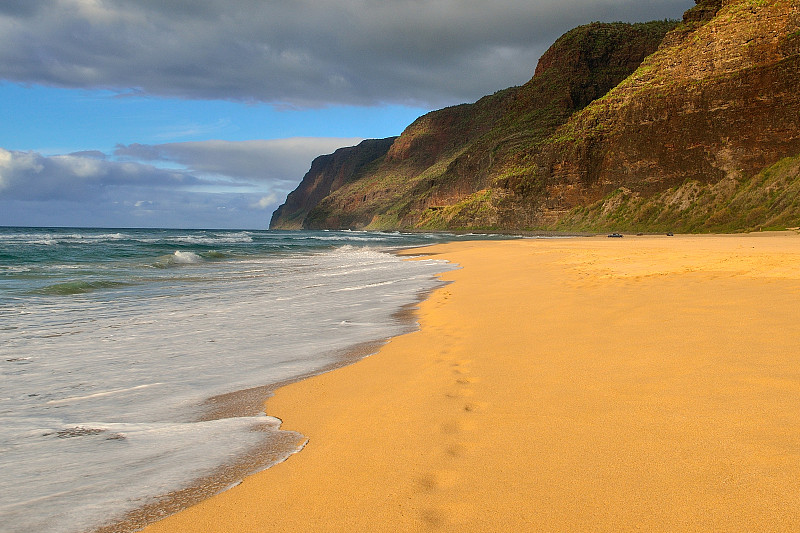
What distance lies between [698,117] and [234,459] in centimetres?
5774

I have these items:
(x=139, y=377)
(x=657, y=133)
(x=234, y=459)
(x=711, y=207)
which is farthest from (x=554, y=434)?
(x=657, y=133)

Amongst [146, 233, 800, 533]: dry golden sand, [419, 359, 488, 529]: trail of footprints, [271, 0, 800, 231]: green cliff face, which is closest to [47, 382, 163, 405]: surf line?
[146, 233, 800, 533]: dry golden sand

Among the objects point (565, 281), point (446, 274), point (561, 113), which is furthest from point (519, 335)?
point (561, 113)

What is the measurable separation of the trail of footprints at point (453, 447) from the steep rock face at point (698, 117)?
4422cm

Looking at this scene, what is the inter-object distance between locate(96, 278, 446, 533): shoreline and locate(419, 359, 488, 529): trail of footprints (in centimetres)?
90

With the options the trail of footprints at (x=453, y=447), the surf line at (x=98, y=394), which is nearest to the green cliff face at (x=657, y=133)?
the trail of footprints at (x=453, y=447)

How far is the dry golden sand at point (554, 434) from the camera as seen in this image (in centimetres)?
219

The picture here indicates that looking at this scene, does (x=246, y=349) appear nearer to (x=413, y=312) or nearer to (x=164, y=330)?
(x=164, y=330)

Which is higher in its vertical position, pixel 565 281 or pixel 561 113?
pixel 561 113

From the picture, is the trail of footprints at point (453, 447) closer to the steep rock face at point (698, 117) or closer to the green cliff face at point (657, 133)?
the green cliff face at point (657, 133)

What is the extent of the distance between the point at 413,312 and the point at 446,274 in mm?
6924

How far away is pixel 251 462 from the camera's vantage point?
2.93 metres

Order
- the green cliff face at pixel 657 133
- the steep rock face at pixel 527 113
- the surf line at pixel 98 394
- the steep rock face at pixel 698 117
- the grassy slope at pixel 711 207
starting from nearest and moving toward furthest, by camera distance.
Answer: the surf line at pixel 98 394, the grassy slope at pixel 711 207, the green cliff face at pixel 657 133, the steep rock face at pixel 698 117, the steep rock face at pixel 527 113

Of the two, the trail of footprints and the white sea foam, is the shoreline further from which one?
the trail of footprints
